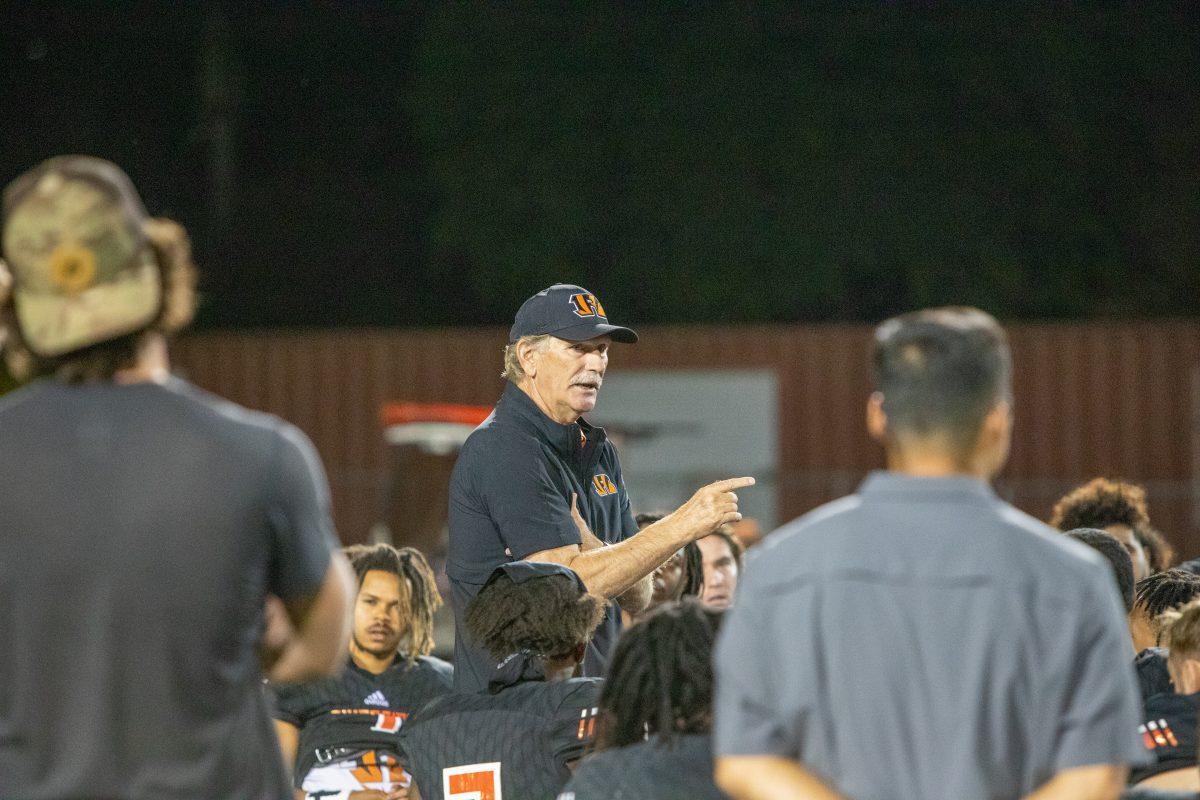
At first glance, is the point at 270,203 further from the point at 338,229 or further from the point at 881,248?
the point at 881,248

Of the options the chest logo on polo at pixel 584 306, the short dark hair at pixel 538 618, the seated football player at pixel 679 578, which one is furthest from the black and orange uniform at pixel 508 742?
the seated football player at pixel 679 578

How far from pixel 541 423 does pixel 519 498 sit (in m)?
0.30

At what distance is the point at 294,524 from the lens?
2.21 metres

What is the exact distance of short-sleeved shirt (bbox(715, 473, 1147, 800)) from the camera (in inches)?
85.2

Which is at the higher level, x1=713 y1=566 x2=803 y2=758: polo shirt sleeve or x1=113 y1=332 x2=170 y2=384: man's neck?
x1=113 y1=332 x2=170 y2=384: man's neck

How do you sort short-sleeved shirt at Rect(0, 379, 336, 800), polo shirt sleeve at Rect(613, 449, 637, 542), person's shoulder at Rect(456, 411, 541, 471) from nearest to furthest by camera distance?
short-sleeved shirt at Rect(0, 379, 336, 800)
person's shoulder at Rect(456, 411, 541, 471)
polo shirt sleeve at Rect(613, 449, 637, 542)

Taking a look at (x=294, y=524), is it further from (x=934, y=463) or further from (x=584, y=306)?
(x=584, y=306)

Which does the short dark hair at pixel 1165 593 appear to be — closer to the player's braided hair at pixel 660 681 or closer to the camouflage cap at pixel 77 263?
the player's braided hair at pixel 660 681

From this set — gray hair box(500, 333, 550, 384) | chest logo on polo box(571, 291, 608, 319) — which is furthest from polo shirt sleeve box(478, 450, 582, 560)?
chest logo on polo box(571, 291, 608, 319)

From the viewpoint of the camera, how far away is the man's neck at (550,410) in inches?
173

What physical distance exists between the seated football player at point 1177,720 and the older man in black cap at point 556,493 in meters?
1.05

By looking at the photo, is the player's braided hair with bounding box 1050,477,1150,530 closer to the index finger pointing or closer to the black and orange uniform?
the index finger pointing

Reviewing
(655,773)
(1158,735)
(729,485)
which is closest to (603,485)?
(729,485)

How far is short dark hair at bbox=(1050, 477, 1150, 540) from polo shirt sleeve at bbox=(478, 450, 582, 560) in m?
2.51
